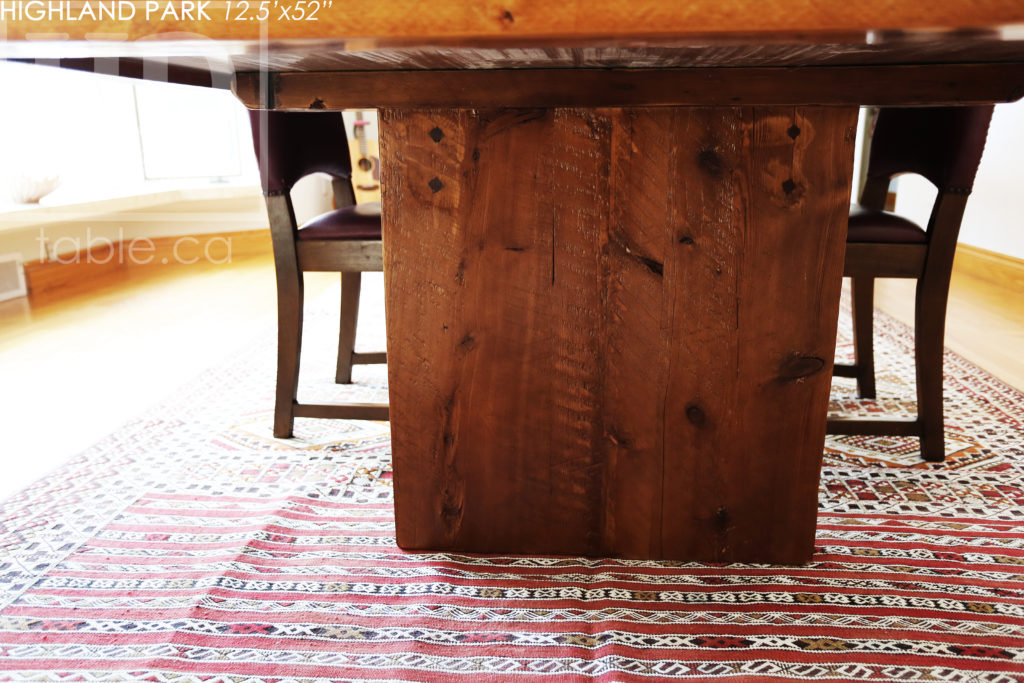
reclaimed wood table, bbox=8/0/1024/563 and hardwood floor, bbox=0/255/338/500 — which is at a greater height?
reclaimed wood table, bbox=8/0/1024/563

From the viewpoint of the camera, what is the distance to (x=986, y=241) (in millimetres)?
3676

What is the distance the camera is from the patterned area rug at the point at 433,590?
1.03m

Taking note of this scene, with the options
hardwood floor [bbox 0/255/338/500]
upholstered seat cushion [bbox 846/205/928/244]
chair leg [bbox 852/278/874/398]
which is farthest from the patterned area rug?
upholstered seat cushion [bbox 846/205/928/244]

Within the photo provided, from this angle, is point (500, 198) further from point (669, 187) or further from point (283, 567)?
point (283, 567)

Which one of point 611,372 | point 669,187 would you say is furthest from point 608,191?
point 611,372

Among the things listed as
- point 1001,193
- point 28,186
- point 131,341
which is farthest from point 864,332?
point 28,186

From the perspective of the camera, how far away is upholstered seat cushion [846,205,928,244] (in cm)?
160

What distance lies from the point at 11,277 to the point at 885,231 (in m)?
3.29

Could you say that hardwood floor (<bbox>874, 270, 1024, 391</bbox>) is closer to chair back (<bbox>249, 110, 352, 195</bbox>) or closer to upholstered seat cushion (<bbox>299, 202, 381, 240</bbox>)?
upholstered seat cushion (<bbox>299, 202, 381, 240</bbox>)

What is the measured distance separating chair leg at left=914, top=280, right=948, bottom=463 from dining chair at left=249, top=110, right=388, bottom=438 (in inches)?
46.1

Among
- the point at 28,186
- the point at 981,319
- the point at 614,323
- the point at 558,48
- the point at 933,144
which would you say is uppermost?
the point at 558,48

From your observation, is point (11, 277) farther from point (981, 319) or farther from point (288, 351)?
point (981, 319)

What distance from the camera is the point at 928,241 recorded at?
5.20 feet

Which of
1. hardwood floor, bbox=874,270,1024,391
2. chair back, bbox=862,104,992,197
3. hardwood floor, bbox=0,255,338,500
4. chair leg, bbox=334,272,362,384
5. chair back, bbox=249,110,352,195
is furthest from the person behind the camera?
hardwood floor, bbox=874,270,1024,391
